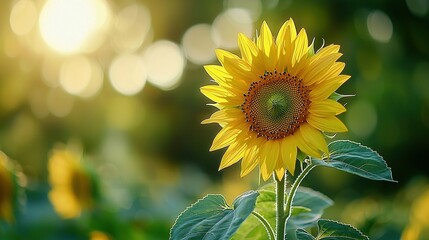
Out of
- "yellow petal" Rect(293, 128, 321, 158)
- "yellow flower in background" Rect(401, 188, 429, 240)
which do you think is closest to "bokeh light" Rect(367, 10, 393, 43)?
"yellow flower in background" Rect(401, 188, 429, 240)

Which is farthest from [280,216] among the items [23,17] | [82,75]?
[82,75]

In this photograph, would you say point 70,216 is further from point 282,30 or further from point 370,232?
point 282,30

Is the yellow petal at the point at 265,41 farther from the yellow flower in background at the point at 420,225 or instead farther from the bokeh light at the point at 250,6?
the bokeh light at the point at 250,6

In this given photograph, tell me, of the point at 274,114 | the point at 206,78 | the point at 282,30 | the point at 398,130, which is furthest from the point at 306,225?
the point at 206,78

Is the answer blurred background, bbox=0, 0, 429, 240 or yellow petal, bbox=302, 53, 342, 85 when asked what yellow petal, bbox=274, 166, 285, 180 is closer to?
yellow petal, bbox=302, 53, 342, 85

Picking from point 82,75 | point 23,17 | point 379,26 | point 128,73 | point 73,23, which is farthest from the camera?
point 128,73

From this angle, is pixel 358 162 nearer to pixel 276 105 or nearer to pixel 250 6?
pixel 276 105
